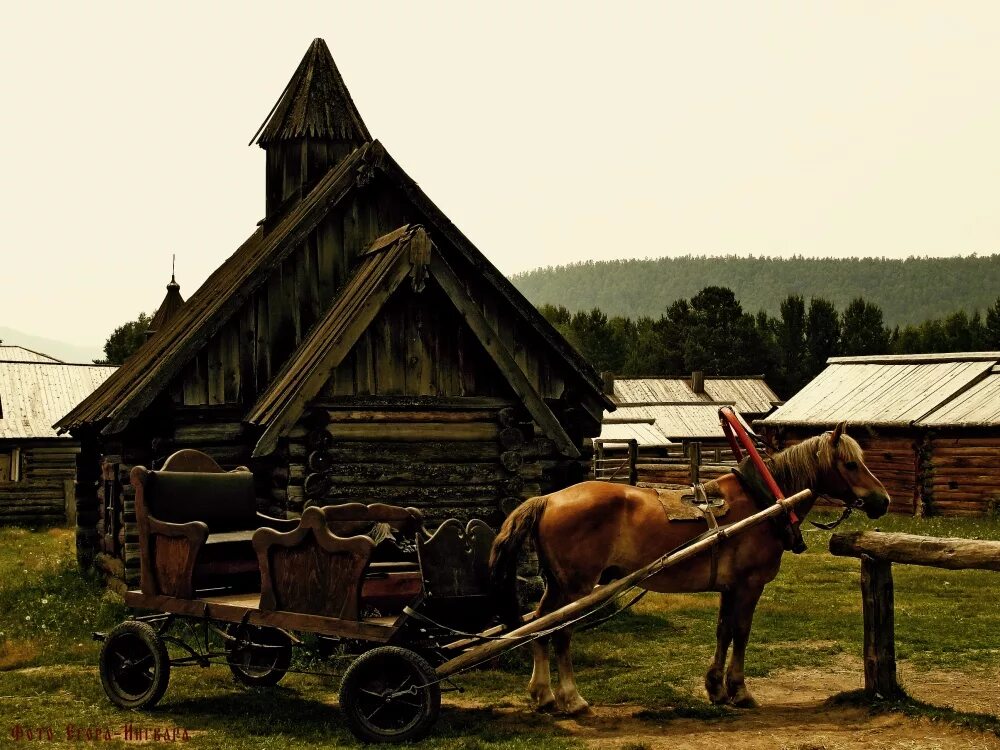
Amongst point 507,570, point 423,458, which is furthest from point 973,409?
point 507,570

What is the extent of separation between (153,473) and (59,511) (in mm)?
28203

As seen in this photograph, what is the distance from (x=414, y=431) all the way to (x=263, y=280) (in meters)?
3.12

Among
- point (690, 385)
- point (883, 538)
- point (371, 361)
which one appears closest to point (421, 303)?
point (371, 361)

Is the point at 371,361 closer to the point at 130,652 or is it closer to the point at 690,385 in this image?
the point at 130,652

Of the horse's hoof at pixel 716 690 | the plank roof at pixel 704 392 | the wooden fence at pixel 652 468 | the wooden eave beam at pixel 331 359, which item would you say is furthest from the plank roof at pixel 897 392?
the plank roof at pixel 704 392

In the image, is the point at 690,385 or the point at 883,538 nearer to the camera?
the point at 883,538

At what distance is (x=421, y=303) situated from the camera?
13703mm

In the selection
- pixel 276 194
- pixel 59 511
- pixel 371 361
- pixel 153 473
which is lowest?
pixel 59 511

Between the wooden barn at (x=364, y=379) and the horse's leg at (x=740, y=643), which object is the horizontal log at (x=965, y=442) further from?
the horse's leg at (x=740, y=643)

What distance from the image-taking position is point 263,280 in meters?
14.9

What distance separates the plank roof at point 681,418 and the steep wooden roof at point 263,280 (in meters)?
41.4

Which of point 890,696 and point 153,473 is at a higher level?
point 153,473

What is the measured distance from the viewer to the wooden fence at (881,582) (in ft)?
30.6

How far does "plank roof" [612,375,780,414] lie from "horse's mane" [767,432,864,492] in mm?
65043
